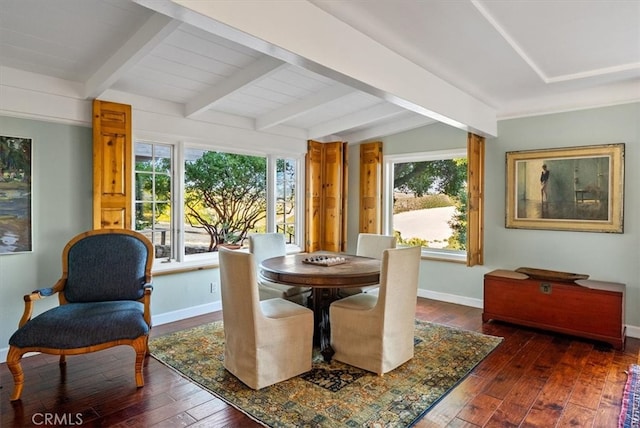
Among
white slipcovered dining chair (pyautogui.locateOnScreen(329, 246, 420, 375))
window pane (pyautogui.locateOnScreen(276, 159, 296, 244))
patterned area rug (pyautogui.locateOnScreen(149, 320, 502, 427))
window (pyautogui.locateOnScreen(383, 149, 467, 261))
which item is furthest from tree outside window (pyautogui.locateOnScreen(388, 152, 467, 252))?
white slipcovered dining chair (pyautogui.locateOnScreen(329, 246, 420, 375))

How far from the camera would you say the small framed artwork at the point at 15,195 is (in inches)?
115

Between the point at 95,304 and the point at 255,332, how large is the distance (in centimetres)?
133

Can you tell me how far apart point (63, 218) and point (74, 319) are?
4.05 ft

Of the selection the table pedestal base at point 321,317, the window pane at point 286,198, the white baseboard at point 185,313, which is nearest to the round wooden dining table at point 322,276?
the table pedestal base at point 321,317

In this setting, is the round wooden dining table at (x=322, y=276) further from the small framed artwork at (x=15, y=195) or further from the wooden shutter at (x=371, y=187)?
the small framed artwork at (x=15, y=195)

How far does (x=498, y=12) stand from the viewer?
7.29ft

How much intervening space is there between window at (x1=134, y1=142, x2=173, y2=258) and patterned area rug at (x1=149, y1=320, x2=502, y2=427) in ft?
3.55

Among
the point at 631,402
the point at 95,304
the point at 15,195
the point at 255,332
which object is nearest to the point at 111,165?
the point at 15,195

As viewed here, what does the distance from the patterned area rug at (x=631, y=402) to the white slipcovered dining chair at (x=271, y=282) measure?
2.26 meters

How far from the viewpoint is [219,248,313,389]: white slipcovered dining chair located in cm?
241

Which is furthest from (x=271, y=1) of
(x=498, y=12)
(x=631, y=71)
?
(x=631, y=71)

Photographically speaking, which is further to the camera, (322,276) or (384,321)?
(322,276)

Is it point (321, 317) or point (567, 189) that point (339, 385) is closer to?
point (321, 317)

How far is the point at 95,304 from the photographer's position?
2785mm
